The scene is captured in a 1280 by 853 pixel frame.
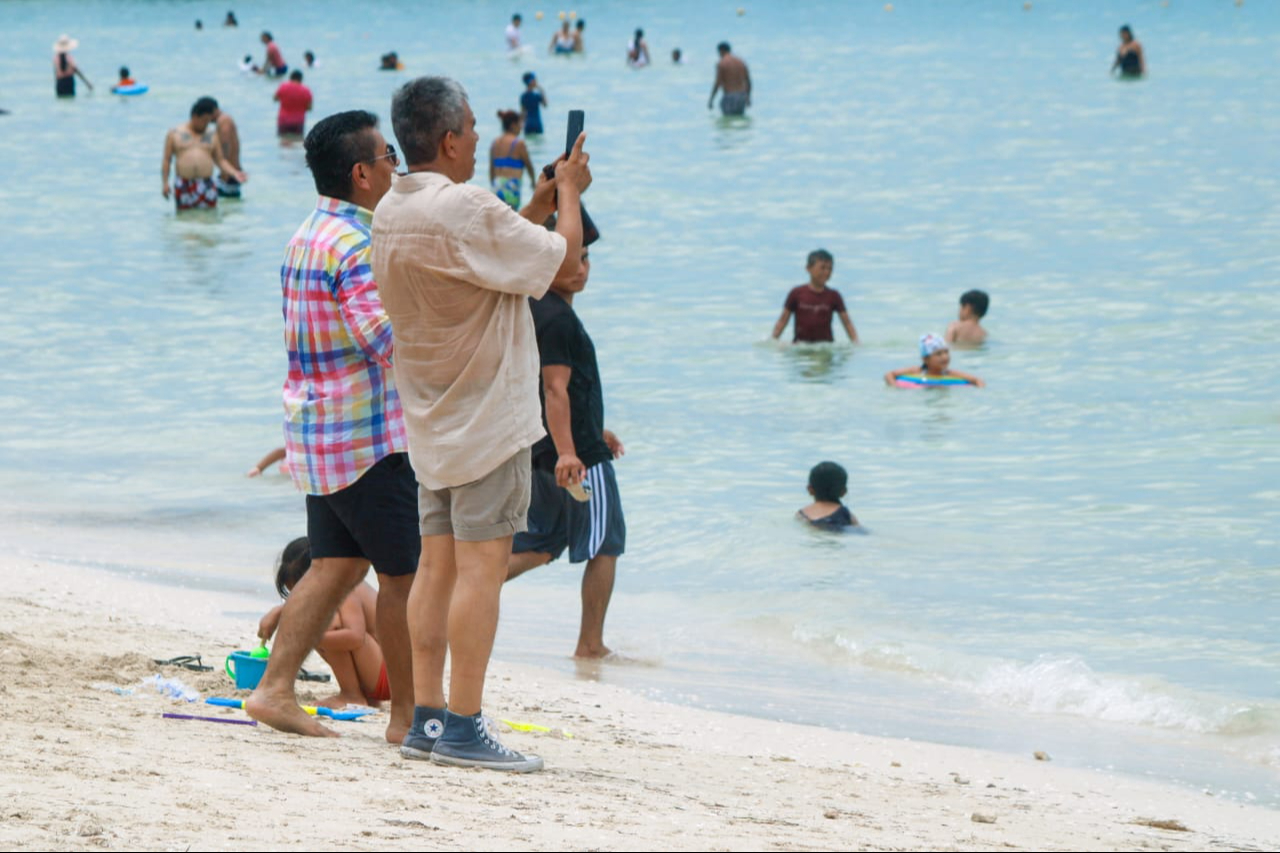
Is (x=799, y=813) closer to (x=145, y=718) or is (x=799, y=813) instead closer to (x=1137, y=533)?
(x=145, y=718)

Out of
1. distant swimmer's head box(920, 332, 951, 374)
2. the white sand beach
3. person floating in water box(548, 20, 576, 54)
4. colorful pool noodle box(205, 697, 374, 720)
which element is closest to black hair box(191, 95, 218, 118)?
distant swimmer's head box(920, 332, 951, 374)

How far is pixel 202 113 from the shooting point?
21047 mm

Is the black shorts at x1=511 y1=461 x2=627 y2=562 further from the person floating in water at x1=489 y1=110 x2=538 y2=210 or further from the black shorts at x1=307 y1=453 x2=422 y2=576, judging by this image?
the person floating in water at x1=489 y1=110 x2=538 y2=210

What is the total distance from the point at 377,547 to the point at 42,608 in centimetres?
320

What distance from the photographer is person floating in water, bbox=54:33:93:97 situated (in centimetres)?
4116

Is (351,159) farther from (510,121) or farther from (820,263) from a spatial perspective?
(510,121)

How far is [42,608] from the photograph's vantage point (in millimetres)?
7441

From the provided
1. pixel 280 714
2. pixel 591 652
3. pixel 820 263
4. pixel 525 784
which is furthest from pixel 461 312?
pixel 820 263

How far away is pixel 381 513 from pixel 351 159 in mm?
971

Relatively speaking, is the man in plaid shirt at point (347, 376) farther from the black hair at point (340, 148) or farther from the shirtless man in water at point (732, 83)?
the shirtless man in water at point (732, 83)

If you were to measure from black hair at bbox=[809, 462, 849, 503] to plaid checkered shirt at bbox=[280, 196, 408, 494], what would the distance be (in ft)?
18.0

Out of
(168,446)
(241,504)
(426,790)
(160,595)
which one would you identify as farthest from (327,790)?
(168,446)

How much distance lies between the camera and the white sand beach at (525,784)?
3.79 m

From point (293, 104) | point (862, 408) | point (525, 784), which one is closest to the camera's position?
point (525, 784)
